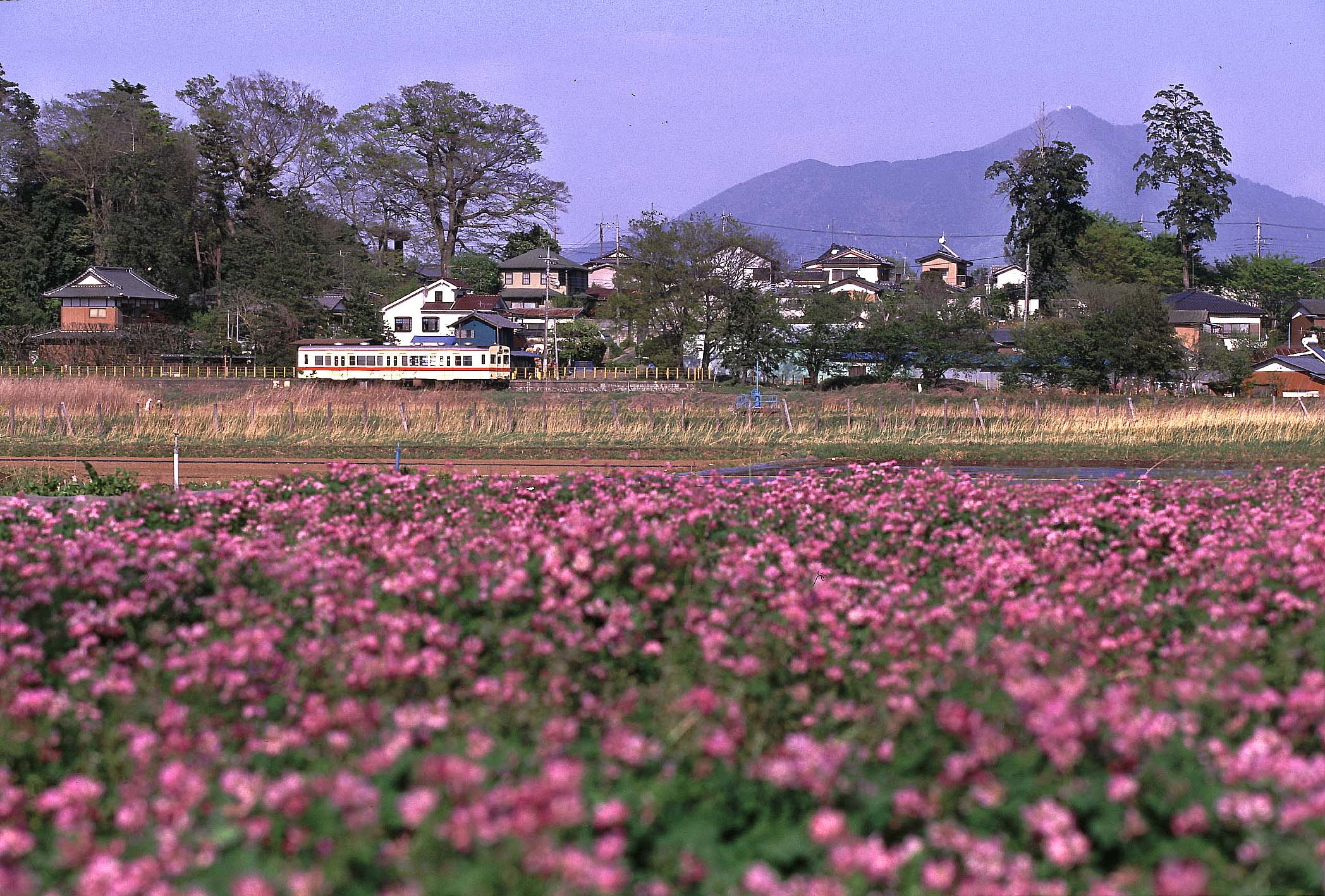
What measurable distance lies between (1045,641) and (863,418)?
85.8ft

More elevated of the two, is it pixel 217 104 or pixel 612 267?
pixel 217 104

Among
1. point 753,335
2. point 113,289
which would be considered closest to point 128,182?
point 113,289

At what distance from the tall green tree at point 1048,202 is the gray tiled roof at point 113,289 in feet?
164

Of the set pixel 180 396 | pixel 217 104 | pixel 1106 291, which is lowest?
pixel 180 396

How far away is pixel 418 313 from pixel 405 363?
1190 cm

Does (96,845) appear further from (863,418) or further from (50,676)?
(863,418)

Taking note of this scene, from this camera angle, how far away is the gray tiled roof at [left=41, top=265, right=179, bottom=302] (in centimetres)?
6825

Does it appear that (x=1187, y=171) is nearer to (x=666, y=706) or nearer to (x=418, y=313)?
(x=418, y=313)

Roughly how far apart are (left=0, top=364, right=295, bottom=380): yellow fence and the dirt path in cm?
3866

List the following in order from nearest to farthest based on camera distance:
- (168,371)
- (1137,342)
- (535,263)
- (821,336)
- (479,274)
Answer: (1137,342) < (821,336) < (168,371) < (479,274) < (535,263)

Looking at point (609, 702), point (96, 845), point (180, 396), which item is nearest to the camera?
point (96, 845)

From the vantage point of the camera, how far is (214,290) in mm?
75625

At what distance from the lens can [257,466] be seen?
2169cm

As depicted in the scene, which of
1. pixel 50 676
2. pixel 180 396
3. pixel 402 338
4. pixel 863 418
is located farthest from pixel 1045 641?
pixel 402 338
